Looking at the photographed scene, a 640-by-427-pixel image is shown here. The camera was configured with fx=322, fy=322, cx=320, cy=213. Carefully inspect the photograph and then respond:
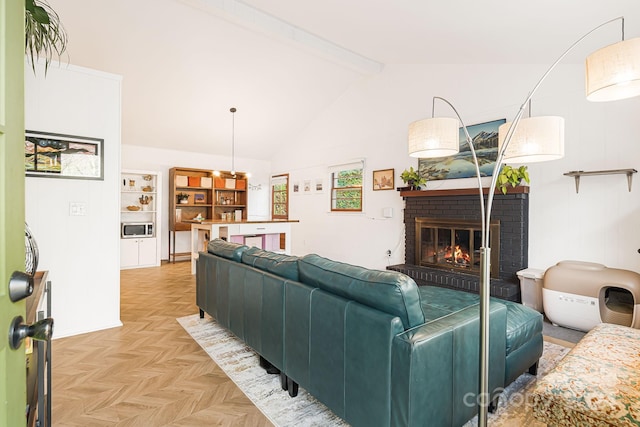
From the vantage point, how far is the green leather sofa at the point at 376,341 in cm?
138

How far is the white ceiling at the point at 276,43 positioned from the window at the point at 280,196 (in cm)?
188

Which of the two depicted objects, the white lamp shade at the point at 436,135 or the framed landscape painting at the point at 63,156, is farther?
the framed landscape painting at the point at 63,156

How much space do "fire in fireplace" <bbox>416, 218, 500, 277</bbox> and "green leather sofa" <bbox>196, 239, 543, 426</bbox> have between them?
207 centimetres

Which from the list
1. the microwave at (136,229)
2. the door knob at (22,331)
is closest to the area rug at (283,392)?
the door knob at (22,331)

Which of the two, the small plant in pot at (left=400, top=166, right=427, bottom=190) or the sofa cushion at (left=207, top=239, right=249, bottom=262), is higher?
the small plant in pot at (left=400, top=166, right=427, bottom=190)

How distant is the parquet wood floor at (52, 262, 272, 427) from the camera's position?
1869 mm

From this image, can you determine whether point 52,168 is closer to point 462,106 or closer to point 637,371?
point 637,371

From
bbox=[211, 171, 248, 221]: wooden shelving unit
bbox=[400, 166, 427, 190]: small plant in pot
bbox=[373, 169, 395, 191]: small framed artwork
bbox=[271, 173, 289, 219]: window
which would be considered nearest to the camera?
bbox=[400, 166, 427, 190]: small plant in pot

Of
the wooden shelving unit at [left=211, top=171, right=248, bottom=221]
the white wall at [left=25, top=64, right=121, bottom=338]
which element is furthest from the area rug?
the wooden shelving unit at [left=211, top=171, right=248, bottom=221]

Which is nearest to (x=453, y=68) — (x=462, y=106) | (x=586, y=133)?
(x=462, y=106)

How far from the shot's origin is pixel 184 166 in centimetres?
758

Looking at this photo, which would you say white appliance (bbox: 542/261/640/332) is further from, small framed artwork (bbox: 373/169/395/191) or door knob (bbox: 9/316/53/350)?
door knob (bbox: 9/316/53/350)

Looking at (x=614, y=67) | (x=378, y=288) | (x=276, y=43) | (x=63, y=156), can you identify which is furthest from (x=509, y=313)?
(x=276, y=43)

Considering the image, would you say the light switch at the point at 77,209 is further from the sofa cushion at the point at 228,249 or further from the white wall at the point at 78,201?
the sofa cushion at the point at 228,249
